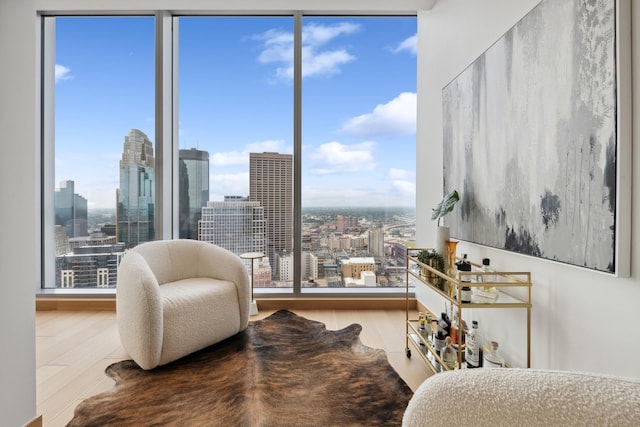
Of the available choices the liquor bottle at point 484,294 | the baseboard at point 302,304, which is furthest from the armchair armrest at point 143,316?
the liquor bottle at point 484,294

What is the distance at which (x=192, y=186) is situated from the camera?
3232 millimetres

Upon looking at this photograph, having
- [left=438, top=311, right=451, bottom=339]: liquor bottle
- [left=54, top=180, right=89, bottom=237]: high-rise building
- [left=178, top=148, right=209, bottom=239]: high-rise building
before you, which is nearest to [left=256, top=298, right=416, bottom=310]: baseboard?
[left=178, top=148, right=209, bottom=239]: high-rise building

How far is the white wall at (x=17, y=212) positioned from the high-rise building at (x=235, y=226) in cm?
188

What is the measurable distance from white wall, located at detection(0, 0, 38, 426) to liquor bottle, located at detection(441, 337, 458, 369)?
193 cm

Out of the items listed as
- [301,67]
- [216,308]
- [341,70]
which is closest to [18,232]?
[216,308]

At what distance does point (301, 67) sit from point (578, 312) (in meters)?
2.94

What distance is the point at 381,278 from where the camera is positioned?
3.20m

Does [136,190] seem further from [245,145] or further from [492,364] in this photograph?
[492,364]

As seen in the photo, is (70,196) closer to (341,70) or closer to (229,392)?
(229,392)

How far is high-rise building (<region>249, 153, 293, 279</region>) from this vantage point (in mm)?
3170

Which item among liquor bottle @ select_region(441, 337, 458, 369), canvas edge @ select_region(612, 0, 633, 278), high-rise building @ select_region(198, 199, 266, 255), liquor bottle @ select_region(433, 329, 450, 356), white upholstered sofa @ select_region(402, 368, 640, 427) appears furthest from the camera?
high-rise building @ select_region(198, 199, 266, 255)

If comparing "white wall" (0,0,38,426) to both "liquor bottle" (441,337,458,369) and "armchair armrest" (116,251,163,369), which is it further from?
"liquor bottle" (441,337,458,369)

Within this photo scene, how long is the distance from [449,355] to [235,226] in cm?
236

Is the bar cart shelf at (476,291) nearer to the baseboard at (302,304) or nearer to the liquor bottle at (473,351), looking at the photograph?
the liquor bottle at (473,351)
